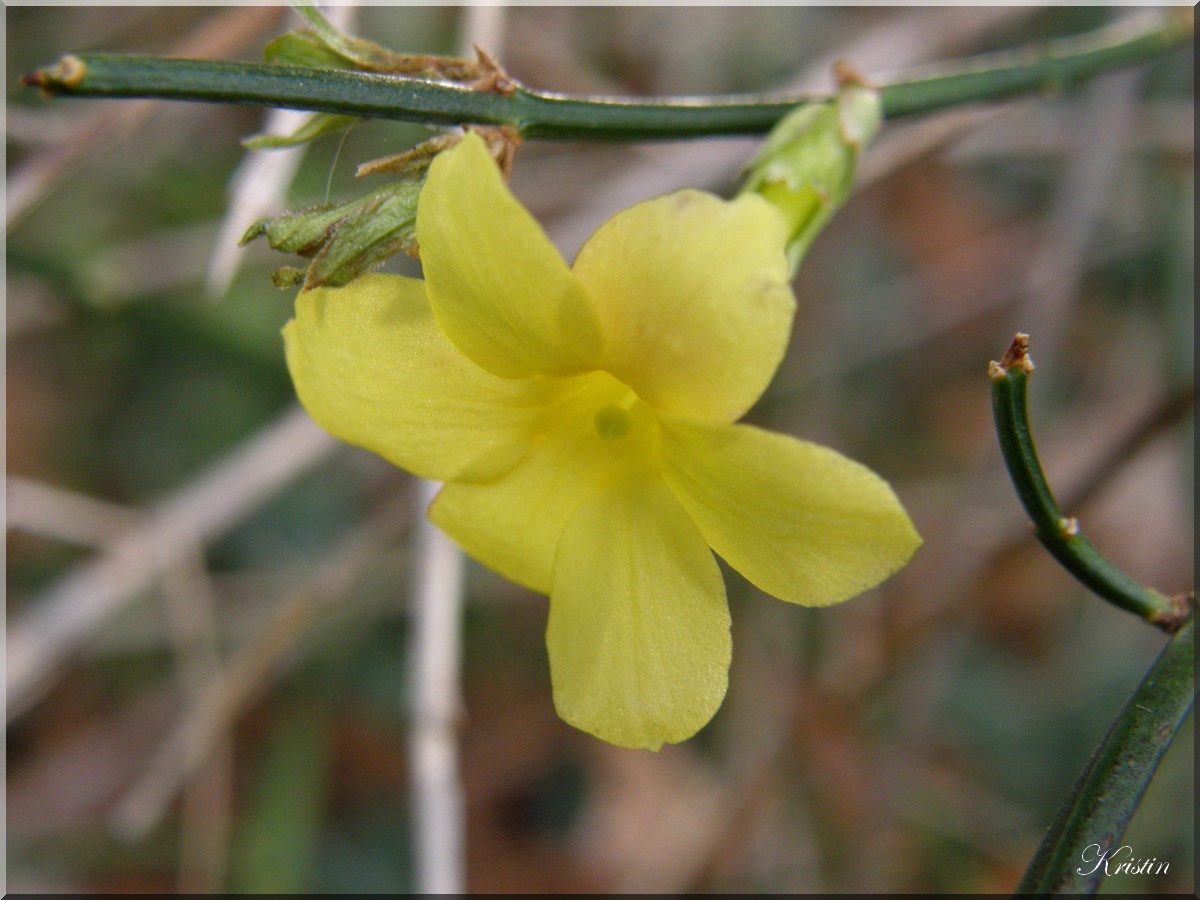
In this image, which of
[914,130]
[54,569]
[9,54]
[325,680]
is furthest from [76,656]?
[914,130]

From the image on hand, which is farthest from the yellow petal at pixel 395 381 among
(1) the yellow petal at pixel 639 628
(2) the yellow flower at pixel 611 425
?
(1) the yellow petal at pixel 639 628

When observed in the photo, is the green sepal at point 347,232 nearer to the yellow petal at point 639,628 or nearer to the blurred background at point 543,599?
the yellow petal at point 639,628

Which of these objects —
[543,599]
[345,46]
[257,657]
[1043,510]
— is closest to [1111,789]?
[1043,510]

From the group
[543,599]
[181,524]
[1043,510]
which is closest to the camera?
[1043,510]

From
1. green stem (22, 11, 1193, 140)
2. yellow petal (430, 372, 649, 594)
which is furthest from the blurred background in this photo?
yellow petal (430, 372, 649, 594)

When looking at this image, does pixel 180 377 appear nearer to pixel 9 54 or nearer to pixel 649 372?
pixel 9 54

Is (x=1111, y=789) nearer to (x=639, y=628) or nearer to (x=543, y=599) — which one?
(x=639, y=628)
